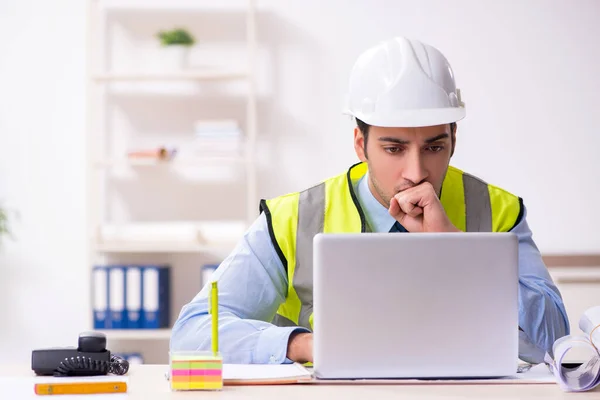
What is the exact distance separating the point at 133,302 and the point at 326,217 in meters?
2.26

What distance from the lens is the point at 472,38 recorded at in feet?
14.6

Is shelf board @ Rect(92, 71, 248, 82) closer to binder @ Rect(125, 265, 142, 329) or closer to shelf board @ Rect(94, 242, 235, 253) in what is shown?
shelf board @ Rect(94, 242, 235, 253)

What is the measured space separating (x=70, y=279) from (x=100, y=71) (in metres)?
1.02

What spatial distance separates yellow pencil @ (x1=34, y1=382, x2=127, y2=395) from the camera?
4.78 feet

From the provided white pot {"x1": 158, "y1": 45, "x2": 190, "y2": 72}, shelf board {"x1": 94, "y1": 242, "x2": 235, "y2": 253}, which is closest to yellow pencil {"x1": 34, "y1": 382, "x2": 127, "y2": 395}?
shelf board {"x1": 94, "y1": 242, "x2": 235, "y2": 253}

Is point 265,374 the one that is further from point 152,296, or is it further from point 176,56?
point 176,56

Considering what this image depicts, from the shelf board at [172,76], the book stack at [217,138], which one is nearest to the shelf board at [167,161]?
the book stack at [217,138]

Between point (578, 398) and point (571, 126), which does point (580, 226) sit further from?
point (578, 398)

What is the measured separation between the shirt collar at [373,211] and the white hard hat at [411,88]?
0.23m

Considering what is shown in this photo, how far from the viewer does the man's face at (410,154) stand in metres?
1.96

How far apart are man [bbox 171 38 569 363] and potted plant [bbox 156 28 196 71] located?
2283 millimetres

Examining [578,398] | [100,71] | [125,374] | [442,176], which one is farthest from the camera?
[100,71]

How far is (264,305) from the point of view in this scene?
6.79 feet

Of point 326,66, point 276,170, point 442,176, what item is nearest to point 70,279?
point 276,170
